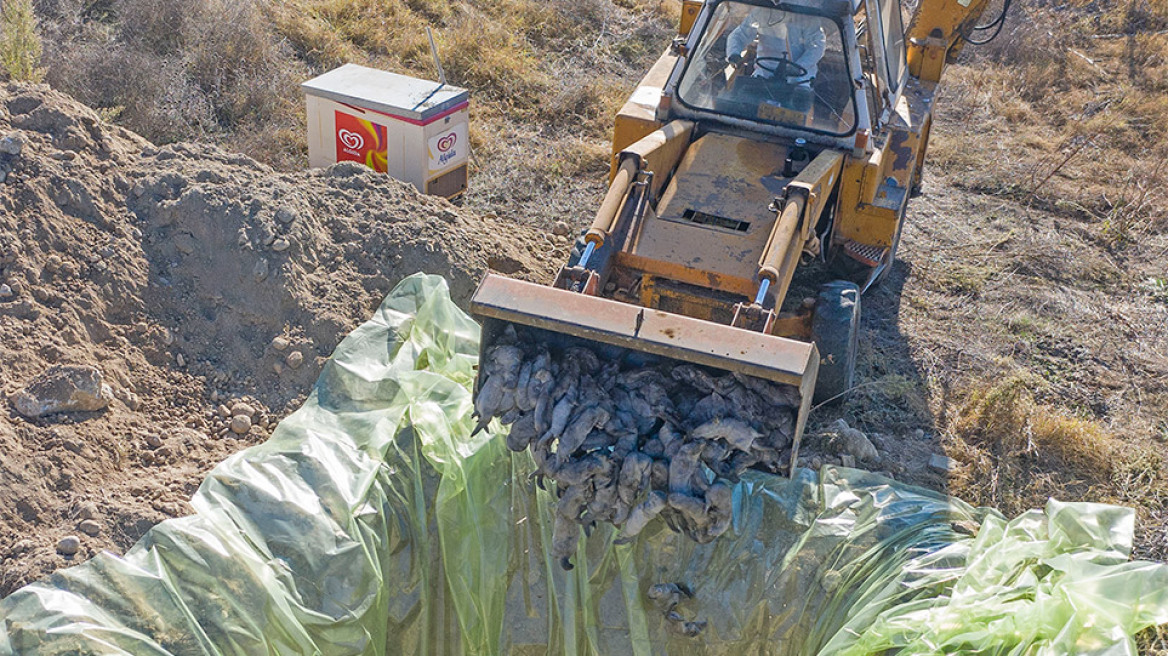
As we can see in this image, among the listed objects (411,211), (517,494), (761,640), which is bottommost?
(761,640)

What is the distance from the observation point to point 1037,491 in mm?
5082

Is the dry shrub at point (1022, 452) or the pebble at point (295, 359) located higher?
Result: the pebble at point (295, 359)

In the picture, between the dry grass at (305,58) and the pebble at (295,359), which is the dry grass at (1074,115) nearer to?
the dry grass at (305,58)

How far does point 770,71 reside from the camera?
5.39 metres

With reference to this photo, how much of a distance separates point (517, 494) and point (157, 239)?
8.07 ft

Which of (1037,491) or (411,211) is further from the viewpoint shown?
(411,211)

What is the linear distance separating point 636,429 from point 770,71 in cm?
238

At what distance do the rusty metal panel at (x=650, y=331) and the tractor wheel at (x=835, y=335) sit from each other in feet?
4.50

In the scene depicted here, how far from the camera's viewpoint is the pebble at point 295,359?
5.20 m

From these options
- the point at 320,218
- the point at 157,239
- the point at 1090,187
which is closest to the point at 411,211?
the point at 320,218

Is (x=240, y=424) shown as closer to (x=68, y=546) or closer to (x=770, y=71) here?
(x=68, y=546)

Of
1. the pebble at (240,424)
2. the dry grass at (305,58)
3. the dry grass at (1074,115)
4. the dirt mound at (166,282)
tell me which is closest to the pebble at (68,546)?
the dirt mound at (166,282)

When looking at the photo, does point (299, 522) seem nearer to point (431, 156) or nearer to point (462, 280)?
point (462, 280)

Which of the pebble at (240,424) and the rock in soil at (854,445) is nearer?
the pebble at (240,424)
